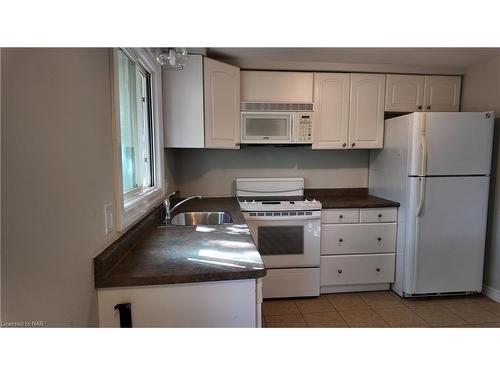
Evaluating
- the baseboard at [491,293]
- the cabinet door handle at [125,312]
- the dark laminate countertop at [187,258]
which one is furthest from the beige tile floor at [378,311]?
the cabinet door handle at [125,312]

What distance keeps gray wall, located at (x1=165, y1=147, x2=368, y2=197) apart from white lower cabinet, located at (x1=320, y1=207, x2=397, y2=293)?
641mm

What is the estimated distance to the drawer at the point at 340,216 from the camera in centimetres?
253

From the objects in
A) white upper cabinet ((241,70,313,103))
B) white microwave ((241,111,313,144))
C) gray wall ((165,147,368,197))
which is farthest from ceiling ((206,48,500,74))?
gray wall ((165,147,368,197))

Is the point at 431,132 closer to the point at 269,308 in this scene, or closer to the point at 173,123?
the point at 269,308

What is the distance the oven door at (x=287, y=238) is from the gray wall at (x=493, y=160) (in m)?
1.58

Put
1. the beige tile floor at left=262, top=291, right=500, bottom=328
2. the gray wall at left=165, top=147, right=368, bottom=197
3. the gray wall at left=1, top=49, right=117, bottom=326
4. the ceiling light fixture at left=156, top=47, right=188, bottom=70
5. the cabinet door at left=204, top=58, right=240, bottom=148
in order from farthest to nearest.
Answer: the gray wall at left=165, top=147, right=368, bottom=197, the cabinet door at left=204, top=58, right=240, bottom=148, the beige tile floor at left=262, top=291, right=500, bottom=328, the ceiling light fixture at left=156, top=47, right=188, bottom=70, the gray wall at left=1, top=49, right=117, bottom=326

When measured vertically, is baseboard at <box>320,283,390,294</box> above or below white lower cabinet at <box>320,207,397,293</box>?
below

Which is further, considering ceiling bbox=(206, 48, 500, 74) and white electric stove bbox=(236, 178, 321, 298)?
white electric stove bbox=(236, 178, 321, 298)

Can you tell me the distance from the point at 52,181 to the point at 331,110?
251 centimetres

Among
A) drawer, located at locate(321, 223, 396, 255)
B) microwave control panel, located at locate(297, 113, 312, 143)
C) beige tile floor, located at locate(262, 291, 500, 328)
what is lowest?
beige tile floor, located at locate(262, 291, 500, 328)

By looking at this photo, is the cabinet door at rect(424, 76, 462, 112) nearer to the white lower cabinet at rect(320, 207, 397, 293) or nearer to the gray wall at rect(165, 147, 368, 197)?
the gray wall at rect(165, 147, 368, 197)

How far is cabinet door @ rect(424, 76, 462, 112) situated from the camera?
274cm

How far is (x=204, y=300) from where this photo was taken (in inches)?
39.9
